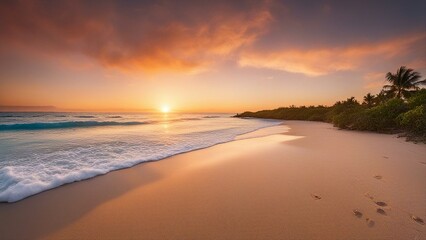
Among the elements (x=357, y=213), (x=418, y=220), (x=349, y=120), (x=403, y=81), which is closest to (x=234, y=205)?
(x=357, y=213)

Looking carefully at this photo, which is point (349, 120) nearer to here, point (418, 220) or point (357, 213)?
point (418, 220)

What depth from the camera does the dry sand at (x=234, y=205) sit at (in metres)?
2.39

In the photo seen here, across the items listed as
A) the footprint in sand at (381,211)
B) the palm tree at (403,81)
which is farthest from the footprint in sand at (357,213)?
the palm tree at (403,81)

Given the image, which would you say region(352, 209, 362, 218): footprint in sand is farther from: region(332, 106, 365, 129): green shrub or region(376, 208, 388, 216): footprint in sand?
region(332, 106, 365, 129): green shrub

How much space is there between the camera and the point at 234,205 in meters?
3.02

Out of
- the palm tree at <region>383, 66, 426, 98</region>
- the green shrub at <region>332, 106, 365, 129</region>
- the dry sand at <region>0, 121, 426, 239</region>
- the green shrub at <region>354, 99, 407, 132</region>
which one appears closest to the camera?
the dry sand at <region>0, 121, 426, 239</region>

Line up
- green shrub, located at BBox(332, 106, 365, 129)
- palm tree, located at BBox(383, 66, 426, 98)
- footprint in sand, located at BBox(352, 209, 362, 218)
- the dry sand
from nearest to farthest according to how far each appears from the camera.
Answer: the dry sand, footprint in sand, located at BBox(352, 209, 362, 218), green shrub, located at BBox(332, 106, 365, 129), palm tree, located at BBox(383, 66, 426, 98)

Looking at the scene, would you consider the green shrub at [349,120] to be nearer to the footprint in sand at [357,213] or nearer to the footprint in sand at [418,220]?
the footprint in sand at [418,220]

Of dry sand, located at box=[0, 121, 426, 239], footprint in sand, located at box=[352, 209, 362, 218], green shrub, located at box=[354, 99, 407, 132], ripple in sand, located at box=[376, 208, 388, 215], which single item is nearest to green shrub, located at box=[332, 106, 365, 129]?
green shrub, located at box=[354, 99, 407, 132]

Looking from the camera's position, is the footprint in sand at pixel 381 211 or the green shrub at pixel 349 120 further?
the green shrub at pixel 349 120

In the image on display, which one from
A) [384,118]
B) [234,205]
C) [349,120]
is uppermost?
[384,118]

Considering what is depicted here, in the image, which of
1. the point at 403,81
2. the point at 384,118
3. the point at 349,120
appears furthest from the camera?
the point at 403,81

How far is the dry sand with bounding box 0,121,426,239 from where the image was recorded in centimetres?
239

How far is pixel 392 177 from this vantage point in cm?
412
